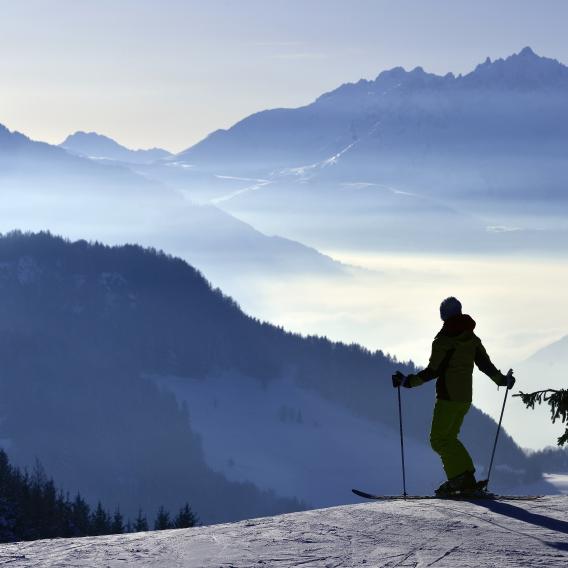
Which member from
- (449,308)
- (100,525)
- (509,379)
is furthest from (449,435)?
(100,525)

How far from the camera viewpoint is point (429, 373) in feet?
50.1

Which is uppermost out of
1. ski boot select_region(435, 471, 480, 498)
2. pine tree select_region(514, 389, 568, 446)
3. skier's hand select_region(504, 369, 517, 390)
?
skier's hand select_region(504, 369, 517, 390)

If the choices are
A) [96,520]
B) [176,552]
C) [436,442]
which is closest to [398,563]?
[176,552]

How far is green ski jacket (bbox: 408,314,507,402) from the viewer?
1548cm

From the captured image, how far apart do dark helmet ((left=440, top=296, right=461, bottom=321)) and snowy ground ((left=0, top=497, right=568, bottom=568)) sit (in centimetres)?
259

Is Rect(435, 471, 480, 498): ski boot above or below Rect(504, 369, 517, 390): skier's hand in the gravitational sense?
below

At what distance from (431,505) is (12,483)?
269 ft

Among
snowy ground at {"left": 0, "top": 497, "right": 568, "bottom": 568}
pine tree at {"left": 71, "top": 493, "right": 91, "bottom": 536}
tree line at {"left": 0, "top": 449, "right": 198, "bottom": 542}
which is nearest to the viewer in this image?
snowy ground at {"left": 0, "top": 497, "right": 568, "bottom": 568}

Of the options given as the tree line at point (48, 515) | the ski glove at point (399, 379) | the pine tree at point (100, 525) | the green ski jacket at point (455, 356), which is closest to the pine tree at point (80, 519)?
Result: the tree line at point (48, 515)

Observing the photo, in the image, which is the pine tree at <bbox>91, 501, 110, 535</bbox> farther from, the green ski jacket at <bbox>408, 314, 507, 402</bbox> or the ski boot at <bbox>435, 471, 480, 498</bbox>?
the green ski jacket at <bbox>408, 314, 507, 402</bbox>

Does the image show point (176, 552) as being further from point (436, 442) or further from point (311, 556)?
point (436, 442)

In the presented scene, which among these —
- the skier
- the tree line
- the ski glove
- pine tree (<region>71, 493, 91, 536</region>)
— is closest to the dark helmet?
the skier

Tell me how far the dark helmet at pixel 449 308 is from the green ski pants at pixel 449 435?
114 cm

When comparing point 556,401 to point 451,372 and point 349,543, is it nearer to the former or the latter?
point 451,372
